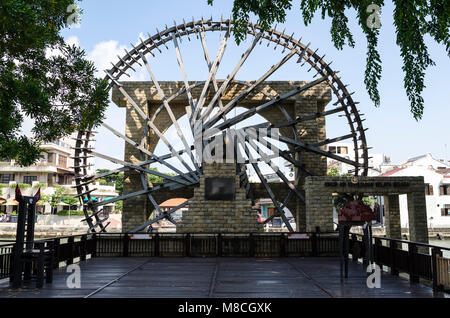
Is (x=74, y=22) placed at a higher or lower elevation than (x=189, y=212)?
higher

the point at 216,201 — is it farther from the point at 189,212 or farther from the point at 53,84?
the point at 53,84

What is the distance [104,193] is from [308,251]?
40872mm

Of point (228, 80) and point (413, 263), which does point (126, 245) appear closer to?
point (413, 263)

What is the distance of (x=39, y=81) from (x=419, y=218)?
46.1 ft

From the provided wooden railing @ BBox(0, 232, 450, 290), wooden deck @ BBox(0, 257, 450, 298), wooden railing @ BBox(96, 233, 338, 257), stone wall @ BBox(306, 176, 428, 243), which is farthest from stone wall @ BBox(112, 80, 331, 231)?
wooden deck @ BBox(0, 257, 450, 298)

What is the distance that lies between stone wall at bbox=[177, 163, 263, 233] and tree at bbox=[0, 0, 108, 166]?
5850 millimetres

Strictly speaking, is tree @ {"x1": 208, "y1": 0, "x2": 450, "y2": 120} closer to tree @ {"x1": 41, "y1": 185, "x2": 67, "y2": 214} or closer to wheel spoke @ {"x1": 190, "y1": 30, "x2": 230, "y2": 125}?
wheel spoke @ {"x1": 190, "y1": 30, "x2": 230, "y2": 125}

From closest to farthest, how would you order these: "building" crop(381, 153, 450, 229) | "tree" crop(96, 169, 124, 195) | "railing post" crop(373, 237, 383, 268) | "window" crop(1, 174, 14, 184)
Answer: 1. "railing post" crop(373, 237, 383, 268)
2. "building" crop(381, 153, 450, 229)
3. "window" crop(1, 174, 14, 184)
4. "tree" crop(96, 169, 124, 195)

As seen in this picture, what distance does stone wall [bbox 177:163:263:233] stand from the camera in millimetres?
14812

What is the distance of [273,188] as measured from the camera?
20.2 meters

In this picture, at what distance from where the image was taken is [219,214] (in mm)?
14883

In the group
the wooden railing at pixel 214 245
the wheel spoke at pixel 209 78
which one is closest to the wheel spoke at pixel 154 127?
the wheel spoke at pixel 209 78

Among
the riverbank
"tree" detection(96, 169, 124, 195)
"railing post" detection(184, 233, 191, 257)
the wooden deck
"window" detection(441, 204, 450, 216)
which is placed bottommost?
the riverbank
